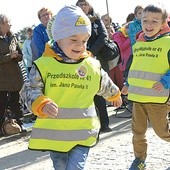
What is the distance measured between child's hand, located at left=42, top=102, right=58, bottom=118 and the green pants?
1.48 m

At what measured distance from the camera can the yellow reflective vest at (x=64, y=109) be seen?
302 cm

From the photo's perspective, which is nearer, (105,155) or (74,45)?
(74,45)

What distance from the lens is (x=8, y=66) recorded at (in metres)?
6.24

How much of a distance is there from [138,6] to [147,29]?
306cm

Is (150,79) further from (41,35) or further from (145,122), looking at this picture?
(41,35)

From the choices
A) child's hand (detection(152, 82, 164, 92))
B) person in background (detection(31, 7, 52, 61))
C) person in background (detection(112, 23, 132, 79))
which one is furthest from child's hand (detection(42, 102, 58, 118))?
person in background (detection(112, 23, 132, 79))

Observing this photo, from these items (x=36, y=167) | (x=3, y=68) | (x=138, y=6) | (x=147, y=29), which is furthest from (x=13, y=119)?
(x=147, y=29)

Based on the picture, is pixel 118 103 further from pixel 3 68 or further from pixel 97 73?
pixel 3 68

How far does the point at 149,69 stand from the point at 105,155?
1.23 meters

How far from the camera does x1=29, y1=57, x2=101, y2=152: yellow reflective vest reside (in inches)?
119

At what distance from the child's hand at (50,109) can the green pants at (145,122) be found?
1.48m

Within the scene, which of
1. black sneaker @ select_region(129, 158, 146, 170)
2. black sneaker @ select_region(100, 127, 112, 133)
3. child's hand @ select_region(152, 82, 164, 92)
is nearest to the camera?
child's hand @ select_region(152, 82, 164, 92)

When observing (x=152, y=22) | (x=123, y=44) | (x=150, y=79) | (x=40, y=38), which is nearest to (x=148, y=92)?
(x=150, y=79)

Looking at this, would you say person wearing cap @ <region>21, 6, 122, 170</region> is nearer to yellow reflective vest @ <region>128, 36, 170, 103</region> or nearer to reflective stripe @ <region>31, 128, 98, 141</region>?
reflective stripe @ <region>31, 128, 98, 141</region>
